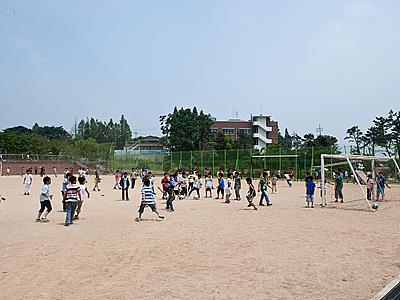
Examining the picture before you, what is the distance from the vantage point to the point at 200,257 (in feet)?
31.4

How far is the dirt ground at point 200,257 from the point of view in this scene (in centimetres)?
721

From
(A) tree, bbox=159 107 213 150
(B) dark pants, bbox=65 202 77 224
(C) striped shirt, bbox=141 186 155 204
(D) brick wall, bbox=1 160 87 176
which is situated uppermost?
(A) tree, bbox=159 107 213 150

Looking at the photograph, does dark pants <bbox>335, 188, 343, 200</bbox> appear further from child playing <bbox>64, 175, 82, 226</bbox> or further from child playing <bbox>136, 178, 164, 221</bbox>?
child playing <bbox>64, 175, 82, 226</bbox>

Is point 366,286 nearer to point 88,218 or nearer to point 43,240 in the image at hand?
point 43,240

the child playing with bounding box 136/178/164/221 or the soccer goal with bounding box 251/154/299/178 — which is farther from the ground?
the soccer goal with bounding box 251/154/299/178

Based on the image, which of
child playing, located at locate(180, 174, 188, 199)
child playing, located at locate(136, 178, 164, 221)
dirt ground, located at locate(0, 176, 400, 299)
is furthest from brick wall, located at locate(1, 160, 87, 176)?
child playing, located at locate(136, 178, 164, 221)

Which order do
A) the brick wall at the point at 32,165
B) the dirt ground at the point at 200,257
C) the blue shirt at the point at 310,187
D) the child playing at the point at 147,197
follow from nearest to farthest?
the dirt ground at the point at 200,257, the child playing at the point at 147,197, the blue shirt at the point at 310,187, the brick wall at the point at 32,165

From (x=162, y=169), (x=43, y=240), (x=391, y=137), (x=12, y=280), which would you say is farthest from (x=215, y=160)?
(x=12, y=280)

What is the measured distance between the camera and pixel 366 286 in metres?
7.36

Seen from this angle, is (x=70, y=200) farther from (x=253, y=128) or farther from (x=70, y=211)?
(x=253, y=128)

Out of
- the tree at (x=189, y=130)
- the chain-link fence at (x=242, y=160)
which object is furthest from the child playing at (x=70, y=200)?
the tree at (x=189, y=130)

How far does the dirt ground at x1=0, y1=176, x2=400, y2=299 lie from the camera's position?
23.7 feet

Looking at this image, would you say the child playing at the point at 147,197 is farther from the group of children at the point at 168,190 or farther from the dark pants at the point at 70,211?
the dark pants at the point at 70,211

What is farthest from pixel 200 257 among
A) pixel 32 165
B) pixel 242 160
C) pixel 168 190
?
pixel 32 165
